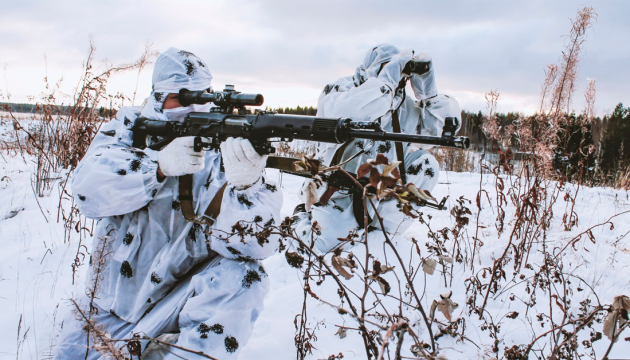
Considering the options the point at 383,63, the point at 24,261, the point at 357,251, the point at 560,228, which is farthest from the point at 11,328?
the point at 560,228

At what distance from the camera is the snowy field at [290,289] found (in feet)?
6.19

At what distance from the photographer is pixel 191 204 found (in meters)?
1.91

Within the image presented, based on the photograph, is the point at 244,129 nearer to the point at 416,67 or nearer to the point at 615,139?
the point at 416,67

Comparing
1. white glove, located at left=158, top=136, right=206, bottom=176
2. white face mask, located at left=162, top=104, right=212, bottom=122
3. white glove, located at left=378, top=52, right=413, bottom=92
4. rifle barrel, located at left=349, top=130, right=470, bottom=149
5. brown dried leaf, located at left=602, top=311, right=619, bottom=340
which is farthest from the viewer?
white glove, located at left=378, top=52, right=413, bottom=92

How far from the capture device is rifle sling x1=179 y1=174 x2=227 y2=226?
183cm

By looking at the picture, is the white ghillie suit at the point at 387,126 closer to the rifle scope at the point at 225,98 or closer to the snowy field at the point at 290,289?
the snowy field at the point at 290,289

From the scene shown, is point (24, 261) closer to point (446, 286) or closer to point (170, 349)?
point (170, 349)

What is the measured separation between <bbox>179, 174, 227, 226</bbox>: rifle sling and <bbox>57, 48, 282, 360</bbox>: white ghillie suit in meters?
0.07

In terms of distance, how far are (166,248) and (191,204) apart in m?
0.27

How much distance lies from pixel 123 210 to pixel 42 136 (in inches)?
177

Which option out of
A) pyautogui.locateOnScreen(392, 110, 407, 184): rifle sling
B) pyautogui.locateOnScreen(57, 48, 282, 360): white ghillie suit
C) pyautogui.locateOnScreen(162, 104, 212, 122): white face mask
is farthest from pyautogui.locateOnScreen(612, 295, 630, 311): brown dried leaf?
pyautogui.locateOnScreen(392, 110, 407, 184): rifle sling

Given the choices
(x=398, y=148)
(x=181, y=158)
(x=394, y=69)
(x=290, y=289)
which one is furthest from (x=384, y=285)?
(x=394, y=69)

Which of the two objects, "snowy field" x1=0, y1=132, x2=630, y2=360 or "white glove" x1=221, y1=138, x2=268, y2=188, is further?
"snowy field" x1=0, y1=132, x2=630, y2=360

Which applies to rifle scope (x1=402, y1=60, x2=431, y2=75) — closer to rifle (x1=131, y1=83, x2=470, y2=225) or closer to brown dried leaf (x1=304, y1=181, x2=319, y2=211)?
rifle (x1=131, y1=83, x2=470, y2=225)
